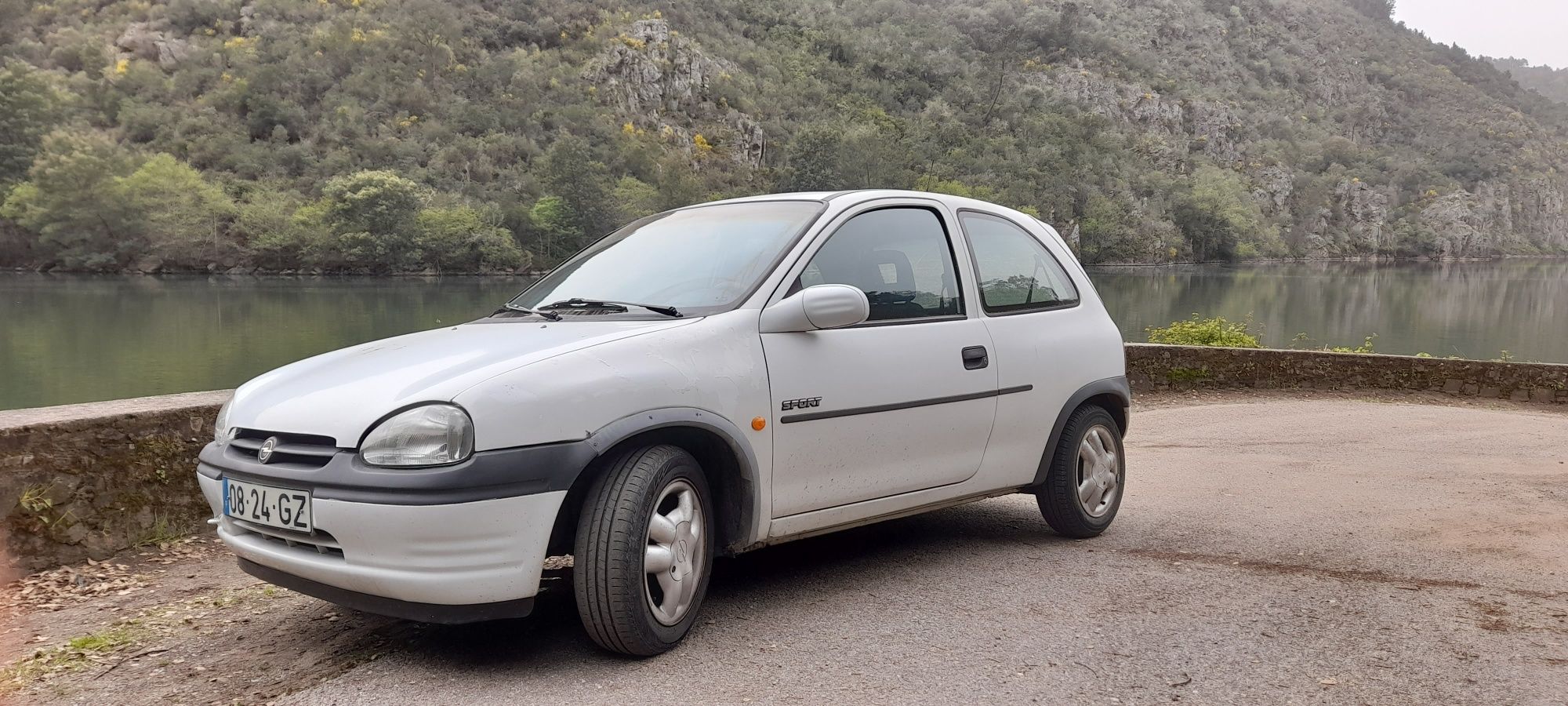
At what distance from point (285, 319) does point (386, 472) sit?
5787cm

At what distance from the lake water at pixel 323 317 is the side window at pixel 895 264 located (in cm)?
3778

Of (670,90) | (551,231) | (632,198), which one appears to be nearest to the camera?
(551,231)

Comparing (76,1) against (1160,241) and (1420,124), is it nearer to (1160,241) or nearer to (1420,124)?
(1160,241)

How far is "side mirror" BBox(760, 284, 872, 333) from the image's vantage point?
→ 3.73 metres

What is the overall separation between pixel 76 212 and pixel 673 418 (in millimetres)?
92484

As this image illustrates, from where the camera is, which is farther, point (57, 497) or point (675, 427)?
point (57, 497)

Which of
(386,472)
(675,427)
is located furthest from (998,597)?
(386,472)

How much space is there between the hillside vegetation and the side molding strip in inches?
3314

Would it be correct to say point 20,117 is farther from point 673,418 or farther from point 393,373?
point 673,418

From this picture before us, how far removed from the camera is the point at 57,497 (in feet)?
15.4

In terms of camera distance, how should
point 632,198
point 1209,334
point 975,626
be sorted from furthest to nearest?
point 632,198 < point 1209,334 < point 975,626

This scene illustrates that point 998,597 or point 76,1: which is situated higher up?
point 76,1

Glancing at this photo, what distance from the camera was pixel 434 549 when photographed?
118 inches

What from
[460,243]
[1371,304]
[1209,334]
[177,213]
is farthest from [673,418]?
[177,213]
